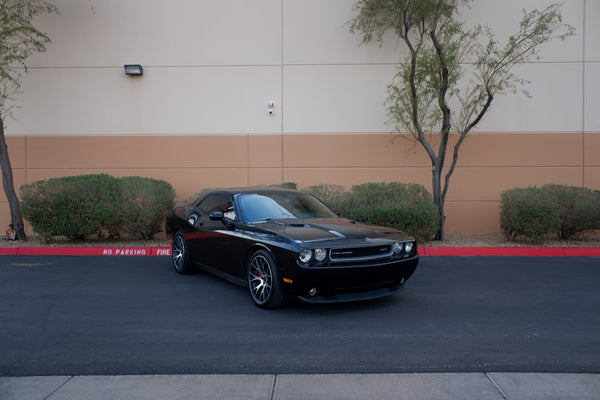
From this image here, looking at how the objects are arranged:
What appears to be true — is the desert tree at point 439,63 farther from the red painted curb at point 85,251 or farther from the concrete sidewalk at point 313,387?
the concrete sidewalk at point 313,387

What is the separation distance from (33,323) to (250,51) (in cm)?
860

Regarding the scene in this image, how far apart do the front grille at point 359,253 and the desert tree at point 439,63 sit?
542 centimetres

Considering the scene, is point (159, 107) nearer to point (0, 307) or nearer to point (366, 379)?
point (0, 307)

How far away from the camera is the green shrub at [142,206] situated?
30.3 feet

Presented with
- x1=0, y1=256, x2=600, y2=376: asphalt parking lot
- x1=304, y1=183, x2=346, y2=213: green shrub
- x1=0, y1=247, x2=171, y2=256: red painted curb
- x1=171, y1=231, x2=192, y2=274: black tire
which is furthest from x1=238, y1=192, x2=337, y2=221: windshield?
x1=0, y1=247, x2=171, y2=256: red painted curb

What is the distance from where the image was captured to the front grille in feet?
14.7

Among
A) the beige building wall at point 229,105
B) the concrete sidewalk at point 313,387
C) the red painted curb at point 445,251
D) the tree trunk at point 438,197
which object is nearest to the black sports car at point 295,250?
the concrete sidewalk at point 313,387

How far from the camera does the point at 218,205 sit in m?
6.16

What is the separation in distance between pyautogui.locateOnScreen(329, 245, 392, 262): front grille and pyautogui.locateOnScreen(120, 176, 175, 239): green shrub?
610 cm

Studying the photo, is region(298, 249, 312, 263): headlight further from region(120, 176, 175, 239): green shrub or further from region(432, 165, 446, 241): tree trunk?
region(432, 165, 446, 241): tree trunk

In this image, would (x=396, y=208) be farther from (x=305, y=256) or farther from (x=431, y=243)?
(x=305, y=256)

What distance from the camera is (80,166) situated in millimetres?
11070

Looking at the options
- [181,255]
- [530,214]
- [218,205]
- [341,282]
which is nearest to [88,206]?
[181,255]

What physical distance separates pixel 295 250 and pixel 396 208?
4.95 m
